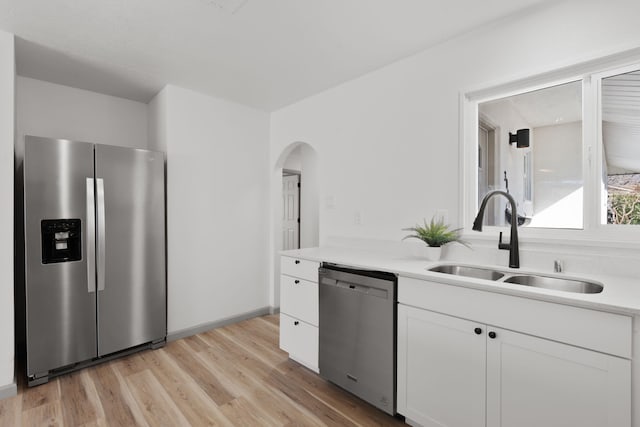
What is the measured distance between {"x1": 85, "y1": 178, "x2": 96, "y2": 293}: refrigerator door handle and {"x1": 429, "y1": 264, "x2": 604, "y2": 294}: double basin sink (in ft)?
8.21

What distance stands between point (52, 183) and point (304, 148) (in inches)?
134

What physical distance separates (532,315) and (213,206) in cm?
287

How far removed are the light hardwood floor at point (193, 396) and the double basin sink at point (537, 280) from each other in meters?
1.01

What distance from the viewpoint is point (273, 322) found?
3.51m

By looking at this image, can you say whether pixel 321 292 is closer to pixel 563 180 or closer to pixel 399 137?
pixel 399 137

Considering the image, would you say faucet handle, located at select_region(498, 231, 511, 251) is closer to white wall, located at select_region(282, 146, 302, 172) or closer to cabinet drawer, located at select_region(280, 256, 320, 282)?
cabinet drawer, located at select_region(280, 256, 320, 282)

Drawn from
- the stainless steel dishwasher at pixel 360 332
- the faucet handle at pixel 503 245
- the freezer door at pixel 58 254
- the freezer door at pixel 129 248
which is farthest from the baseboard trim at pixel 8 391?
the faucet handle at pixel 503 245

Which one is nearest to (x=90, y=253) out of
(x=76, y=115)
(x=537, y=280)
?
(x=76, y=115)

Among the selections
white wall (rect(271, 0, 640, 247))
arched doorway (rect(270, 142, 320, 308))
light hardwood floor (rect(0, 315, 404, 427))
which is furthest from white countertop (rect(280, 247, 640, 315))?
arched doorway (rect(270, 142, 320, 308))

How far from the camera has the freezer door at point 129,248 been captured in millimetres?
2520

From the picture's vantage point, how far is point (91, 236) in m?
2.45

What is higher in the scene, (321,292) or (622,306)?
(622,306)

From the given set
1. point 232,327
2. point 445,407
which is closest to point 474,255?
point 445,407

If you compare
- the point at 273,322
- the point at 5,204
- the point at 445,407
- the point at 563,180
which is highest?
the point at 563,180
